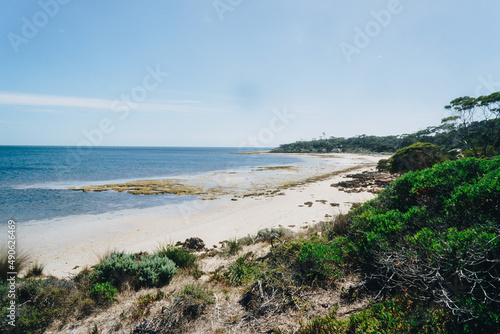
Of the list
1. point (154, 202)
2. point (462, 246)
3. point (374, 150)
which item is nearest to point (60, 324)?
point (462, 246)

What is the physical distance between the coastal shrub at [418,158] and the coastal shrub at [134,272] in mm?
22698

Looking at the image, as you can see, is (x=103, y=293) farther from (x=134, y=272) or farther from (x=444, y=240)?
(x=444, y=240)

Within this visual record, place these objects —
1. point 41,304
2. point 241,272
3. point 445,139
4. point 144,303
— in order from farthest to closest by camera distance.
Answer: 1. point 445,139
2. point 241,272
3. point 144,303
4. point 41,304

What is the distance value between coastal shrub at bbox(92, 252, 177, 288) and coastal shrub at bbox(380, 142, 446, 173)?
22.7m

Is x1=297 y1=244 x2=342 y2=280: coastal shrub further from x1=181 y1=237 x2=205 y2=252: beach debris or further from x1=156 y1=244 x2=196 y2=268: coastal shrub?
x1=181 y1=237 x2=205 y2=252: beach debris

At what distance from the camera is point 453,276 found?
323 centimetres

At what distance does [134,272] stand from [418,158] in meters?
24.4

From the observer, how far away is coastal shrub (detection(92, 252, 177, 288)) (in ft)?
17.5

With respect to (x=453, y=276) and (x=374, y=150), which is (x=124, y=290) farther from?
(x=374, y=150)

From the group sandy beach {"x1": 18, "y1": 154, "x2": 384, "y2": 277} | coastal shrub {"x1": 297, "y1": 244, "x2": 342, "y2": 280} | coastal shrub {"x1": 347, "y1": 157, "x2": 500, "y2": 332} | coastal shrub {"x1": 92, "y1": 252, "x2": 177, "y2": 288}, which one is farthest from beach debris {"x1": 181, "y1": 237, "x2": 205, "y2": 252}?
coastal shrub {"x1": 347, "y1": 157, "x2": 500, "y2": 332}

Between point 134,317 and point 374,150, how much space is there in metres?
119

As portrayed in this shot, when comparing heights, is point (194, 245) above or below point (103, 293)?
below

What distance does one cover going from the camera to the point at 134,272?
5.60 metres

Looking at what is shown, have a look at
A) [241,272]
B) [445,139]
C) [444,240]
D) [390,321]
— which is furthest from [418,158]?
[445,139]
